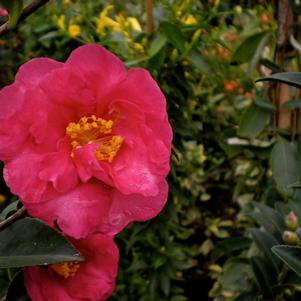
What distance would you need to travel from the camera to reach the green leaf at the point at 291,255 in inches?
31.0

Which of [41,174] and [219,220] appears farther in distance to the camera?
[219,220]

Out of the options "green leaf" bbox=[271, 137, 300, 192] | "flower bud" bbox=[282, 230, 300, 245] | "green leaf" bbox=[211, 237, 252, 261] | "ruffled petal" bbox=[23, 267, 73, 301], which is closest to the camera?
"ruffled petal" bbox=[23, 267, 73, 301]

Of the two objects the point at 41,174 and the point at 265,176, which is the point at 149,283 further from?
the point at 41,174

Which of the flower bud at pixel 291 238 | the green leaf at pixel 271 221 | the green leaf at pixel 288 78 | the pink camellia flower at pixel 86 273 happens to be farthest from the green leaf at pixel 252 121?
the pink camellia flower at pixel 86 273

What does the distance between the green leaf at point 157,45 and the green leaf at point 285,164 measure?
1.23 ft

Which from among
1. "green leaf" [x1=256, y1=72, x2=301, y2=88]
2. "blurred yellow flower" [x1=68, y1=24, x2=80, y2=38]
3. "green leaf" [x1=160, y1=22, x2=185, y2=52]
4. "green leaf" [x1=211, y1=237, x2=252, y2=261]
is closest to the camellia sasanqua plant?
"green leaf" [x1=256, y1=72, x2=301, y2=88]

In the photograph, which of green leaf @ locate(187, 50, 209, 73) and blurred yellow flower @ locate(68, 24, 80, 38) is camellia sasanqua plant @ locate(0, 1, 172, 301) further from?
blurred yellow flower @ locate(68, 24, 80, 38)

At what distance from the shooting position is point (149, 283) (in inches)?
73.7

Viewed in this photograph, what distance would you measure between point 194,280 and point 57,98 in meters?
1.88

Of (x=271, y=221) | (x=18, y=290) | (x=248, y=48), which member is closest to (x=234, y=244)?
(x=271, y=221)

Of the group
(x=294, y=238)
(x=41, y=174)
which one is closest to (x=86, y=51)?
(x=41, y=174)

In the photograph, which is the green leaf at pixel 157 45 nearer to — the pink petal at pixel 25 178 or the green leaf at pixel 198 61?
the green leaf at pixel 198 61

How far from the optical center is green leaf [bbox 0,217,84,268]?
0.66 metres

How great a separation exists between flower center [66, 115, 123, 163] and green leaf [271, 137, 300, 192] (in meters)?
0.58
